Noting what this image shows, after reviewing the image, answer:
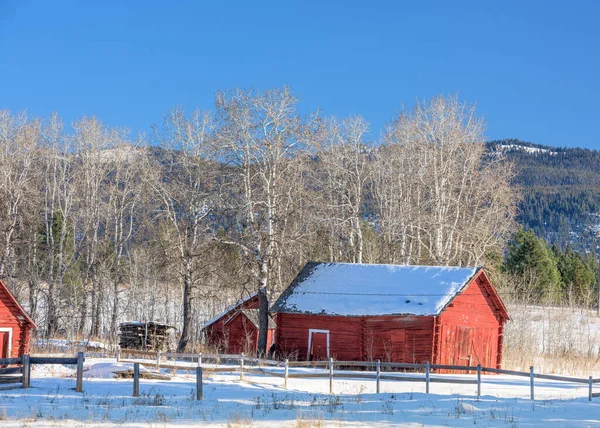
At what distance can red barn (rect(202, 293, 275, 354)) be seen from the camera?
48344 mm

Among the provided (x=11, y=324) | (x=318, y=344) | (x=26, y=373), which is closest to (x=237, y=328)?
(x=318, y=344)

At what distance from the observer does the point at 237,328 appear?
49.2 meters

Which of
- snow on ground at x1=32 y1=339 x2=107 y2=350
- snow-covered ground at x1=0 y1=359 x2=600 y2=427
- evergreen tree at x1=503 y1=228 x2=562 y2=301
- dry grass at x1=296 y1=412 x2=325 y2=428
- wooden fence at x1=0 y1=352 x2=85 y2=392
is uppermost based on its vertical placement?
evergreen tree at x1=503 y1=228 x2=562 y2=301

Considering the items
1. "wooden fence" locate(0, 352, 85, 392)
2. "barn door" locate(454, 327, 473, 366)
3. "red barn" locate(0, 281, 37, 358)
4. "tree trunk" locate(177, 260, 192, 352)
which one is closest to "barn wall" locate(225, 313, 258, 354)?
"tree trunk" locate(177, 260, 192, 352)

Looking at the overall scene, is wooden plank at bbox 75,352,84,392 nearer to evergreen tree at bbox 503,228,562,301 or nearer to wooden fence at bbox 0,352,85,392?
wooden fence at bbox 0,352,85,392

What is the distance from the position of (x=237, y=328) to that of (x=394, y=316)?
14.3 m

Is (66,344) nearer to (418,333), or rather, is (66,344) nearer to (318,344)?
(318,344)

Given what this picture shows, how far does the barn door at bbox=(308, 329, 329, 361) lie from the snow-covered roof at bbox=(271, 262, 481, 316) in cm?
108

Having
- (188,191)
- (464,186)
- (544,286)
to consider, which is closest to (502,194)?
(464,186)

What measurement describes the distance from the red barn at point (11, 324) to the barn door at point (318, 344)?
12.9 m

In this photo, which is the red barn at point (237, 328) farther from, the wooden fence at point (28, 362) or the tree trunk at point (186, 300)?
the wooden fence at point (28, 362)

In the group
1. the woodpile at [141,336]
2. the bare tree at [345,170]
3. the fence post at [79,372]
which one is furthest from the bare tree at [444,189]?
the fence post at [79,372]

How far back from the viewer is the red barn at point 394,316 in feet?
123

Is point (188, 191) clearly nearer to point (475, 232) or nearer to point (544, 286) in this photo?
point (475, 232)
